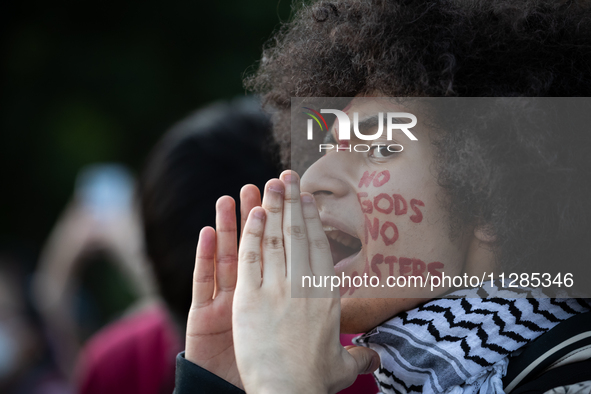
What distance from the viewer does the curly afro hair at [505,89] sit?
134 cm

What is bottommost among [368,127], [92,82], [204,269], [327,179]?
[204,269]

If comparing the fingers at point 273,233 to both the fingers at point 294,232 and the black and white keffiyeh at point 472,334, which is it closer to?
the fingers at point 294,232

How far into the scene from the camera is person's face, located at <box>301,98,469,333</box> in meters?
1.36

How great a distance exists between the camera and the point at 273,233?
133 centimetres

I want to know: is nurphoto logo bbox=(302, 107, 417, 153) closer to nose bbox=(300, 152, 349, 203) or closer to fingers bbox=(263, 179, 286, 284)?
nose bbox=(300, 152, 349, 203)

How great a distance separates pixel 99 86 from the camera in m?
5.95

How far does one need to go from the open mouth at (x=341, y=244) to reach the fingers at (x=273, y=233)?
0.20 m

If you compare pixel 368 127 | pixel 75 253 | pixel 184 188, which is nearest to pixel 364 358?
pixel 368 127

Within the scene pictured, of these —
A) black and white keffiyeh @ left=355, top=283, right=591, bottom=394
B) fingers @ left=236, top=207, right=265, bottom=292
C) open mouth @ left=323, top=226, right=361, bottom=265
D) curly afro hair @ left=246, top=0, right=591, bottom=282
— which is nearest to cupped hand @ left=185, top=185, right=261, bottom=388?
fingers @ left=236, top=207, right=265, bottom=292

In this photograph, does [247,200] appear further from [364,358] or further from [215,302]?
[364,358]

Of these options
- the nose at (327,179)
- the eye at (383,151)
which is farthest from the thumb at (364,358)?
the eye at (383,151)

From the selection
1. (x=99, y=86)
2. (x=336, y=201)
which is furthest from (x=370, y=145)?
(x=99, y=86)

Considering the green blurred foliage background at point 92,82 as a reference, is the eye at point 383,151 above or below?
below

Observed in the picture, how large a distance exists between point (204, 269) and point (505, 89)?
983 mm
